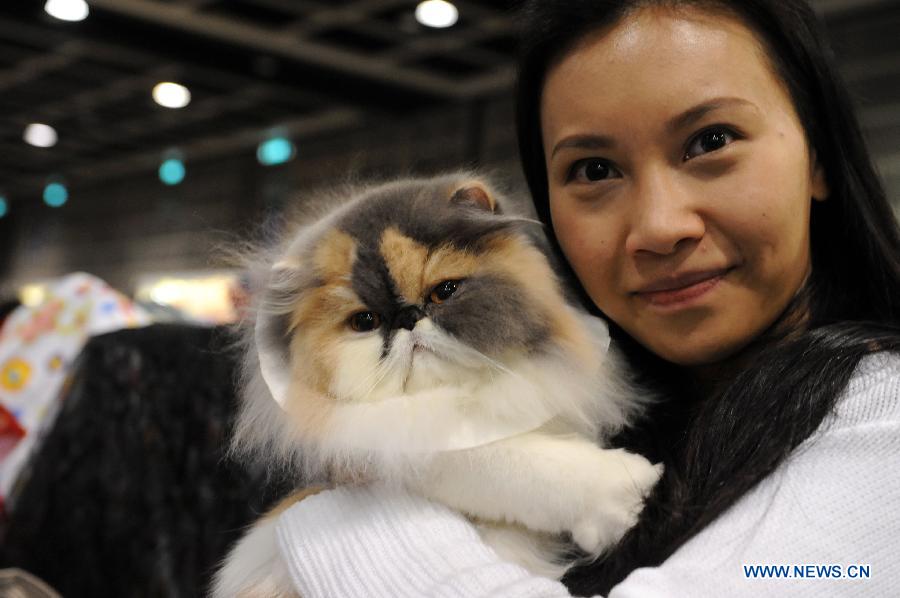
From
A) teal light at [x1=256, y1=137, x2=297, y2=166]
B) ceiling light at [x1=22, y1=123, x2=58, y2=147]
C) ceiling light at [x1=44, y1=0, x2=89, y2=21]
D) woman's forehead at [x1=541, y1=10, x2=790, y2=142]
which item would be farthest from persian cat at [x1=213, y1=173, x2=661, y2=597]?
ceiling light at [x1=22, y1=123, x2=58, y2=147]

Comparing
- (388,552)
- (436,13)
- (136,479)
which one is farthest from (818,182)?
(436,13)

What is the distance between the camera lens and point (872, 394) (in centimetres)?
91

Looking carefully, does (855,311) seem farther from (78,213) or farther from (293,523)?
(78,213)

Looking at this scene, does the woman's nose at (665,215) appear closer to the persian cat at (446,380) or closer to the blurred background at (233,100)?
the persian cat at (446,380)

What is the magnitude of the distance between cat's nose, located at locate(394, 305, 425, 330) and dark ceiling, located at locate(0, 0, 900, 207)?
2.95 meters

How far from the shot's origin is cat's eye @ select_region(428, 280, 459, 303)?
3.63 feet

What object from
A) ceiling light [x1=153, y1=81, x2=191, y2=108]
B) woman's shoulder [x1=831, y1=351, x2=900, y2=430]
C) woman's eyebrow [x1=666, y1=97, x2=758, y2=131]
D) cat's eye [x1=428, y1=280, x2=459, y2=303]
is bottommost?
woman's shoulder [x1=831, y1=351, x2=900, y2=430]

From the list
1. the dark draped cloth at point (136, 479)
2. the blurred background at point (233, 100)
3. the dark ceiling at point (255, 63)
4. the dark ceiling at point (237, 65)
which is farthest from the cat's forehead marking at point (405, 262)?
the dark ceiling at point (237, 65)

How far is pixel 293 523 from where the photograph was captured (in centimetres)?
108

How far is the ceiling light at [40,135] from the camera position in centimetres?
742

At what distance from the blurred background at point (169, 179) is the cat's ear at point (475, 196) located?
285 mm

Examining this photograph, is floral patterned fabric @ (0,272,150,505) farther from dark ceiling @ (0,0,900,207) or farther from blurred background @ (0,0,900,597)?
dark ceiling @ (0,0,900,207)

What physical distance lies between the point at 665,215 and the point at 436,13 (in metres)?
3.82

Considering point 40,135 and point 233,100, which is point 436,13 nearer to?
point 233,100
